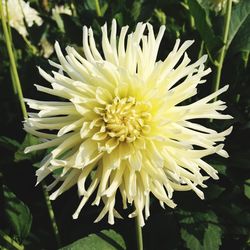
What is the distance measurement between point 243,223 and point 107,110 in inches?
30.9

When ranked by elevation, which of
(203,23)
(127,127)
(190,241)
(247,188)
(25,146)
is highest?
(203,23)

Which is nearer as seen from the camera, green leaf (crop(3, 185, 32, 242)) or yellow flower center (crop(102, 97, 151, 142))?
yellow flower center (crop(102, 97, 151, 142))

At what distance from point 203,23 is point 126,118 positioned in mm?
517

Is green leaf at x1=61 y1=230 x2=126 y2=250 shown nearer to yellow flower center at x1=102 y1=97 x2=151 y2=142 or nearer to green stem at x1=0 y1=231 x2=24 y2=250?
green stem at x1=0 y1=231 x2=24 y2=250

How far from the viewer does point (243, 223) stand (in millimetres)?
1638

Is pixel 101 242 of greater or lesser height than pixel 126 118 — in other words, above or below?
below

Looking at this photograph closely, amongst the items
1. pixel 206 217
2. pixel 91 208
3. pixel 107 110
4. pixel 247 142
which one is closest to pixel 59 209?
pixel 91 208

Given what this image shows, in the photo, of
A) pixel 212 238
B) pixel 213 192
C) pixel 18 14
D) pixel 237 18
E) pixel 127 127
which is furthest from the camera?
pixel 18 14

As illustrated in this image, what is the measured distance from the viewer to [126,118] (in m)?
1.11

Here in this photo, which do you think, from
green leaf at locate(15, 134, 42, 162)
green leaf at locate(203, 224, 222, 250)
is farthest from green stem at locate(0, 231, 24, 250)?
green leaf at locate(203, 224, 222, 250)

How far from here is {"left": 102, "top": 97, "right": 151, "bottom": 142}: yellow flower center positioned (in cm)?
109

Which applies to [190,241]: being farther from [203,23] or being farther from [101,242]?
[203,23]

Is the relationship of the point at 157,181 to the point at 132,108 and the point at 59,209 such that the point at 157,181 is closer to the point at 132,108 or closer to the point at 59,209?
the point at 132,108

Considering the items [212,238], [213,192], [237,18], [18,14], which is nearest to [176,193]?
[213,192]
